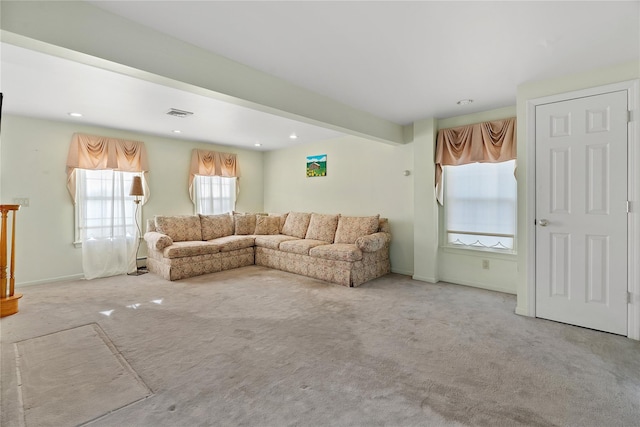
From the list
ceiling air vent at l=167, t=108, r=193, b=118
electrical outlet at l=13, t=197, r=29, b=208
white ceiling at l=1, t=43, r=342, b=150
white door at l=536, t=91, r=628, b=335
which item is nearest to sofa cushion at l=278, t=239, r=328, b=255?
white ceiling at l=1, t=43, r=342, b=150

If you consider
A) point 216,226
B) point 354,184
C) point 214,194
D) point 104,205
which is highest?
point 354,184

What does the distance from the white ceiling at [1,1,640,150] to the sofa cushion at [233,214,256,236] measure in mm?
2736

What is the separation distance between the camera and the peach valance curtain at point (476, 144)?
12.6ft

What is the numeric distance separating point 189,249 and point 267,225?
5.85ft

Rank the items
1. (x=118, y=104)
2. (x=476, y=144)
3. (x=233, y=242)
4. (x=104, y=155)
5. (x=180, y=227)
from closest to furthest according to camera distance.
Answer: (x=118, y=104), (x=476, y=144), (x=104, y=155), (x=180, y=227), (x=233, y=242)

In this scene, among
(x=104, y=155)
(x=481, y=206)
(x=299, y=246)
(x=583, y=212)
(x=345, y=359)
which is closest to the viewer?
(x=345, y=359)

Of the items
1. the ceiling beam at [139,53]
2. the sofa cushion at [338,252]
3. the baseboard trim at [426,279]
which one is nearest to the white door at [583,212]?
the baseboard trim at [426,279]

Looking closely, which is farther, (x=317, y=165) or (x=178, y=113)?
(x=317, y=165)

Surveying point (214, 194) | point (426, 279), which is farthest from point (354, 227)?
point (214, 194)

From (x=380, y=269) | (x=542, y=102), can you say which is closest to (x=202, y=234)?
(x=380, y=269)

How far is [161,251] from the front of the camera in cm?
481

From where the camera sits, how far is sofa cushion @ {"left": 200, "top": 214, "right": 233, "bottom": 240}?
19.0 ft

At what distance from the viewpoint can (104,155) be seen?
4.94 metres

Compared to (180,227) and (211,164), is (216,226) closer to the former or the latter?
(180,227)
